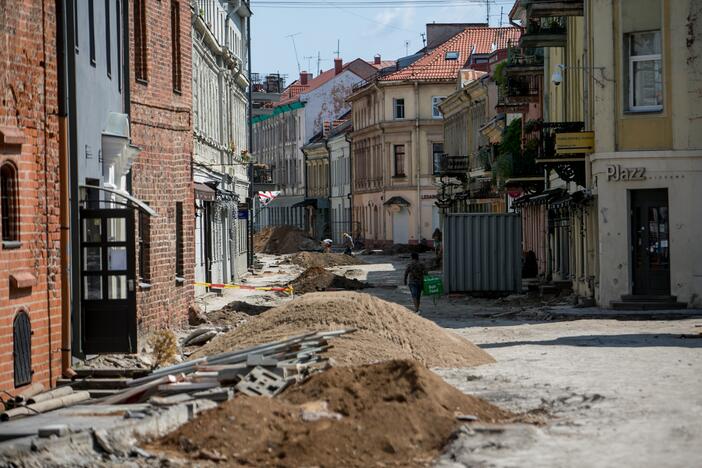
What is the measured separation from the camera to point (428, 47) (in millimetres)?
96062

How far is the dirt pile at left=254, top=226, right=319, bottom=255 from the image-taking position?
9206 centimetres

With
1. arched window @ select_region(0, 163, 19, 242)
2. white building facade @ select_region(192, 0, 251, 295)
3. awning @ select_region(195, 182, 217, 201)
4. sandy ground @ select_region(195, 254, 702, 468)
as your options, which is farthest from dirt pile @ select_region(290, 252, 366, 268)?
arched window @ select_region(0, 163, 19, 242)

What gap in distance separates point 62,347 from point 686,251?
53.0 ft

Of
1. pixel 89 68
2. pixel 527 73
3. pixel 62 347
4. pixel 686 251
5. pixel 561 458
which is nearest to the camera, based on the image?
pixel 561 458

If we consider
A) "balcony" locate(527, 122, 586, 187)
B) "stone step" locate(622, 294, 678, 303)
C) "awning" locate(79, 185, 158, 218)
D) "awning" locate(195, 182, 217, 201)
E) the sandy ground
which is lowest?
the sandy ground

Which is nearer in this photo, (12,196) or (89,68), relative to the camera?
(12,196)

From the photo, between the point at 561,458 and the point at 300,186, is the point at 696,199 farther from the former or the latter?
the point at 300,186

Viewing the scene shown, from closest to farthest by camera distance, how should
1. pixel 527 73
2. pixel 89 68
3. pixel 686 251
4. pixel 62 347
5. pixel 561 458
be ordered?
1. pixel 561 458
2. pixel 62 347
3. pixel 89 68
4. pixel 686 251
5. pixel 527 73

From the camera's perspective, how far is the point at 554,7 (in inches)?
1330

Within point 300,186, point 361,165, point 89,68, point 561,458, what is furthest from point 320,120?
point 561,458

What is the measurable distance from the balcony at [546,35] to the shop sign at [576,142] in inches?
→ 273

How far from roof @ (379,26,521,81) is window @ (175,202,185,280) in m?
59.0

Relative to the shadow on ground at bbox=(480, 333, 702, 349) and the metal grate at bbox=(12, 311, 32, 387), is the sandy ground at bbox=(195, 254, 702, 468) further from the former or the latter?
the metal grate at bbox=(12, 311, 32, 387)

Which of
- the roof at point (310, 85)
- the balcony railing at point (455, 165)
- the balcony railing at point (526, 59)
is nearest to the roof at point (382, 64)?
the roof at point (310, 85)
